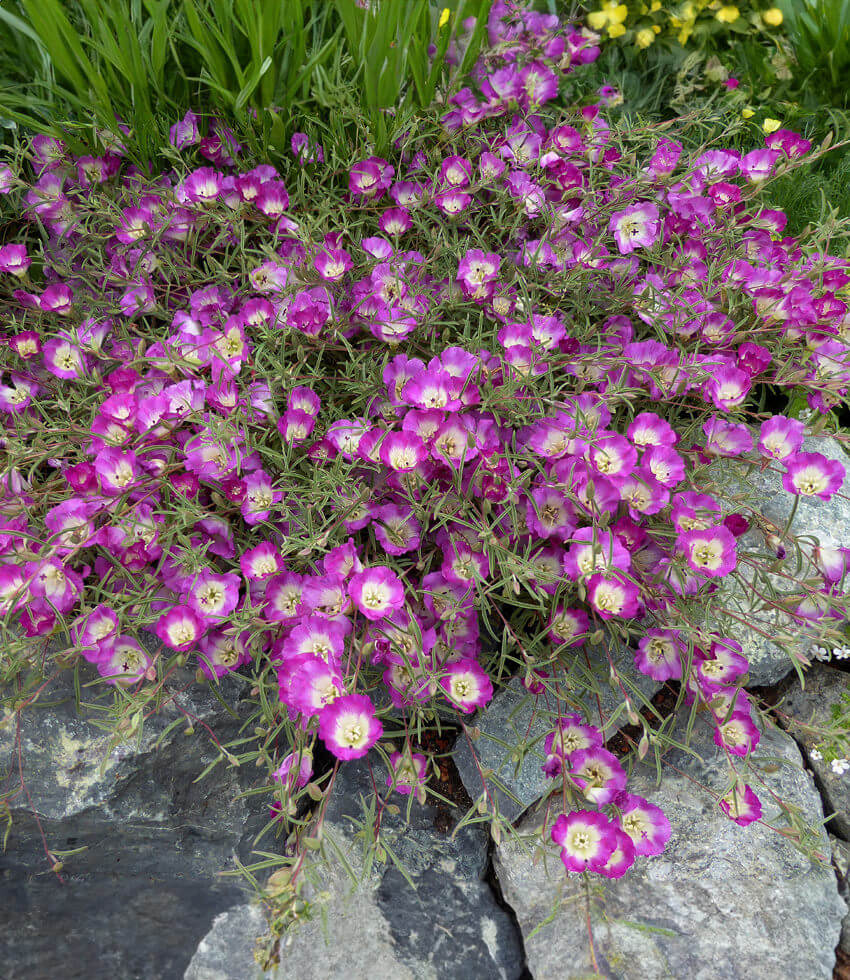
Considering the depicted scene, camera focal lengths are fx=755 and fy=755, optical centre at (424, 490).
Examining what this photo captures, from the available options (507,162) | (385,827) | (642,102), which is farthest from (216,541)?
(642,102)

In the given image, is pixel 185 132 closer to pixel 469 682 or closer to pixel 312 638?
pixel 312 638

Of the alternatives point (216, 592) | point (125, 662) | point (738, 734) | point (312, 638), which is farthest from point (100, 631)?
point (738, 734)

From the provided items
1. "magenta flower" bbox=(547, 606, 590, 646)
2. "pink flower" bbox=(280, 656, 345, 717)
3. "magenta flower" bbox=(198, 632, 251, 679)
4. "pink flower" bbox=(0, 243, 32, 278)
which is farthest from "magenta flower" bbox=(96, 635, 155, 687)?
"pink flower" bbox=(0, 243, 32, 278)

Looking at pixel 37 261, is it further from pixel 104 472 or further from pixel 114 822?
pixel 114 822

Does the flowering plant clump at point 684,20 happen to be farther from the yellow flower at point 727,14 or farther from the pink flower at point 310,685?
the pink flower at point 310,685

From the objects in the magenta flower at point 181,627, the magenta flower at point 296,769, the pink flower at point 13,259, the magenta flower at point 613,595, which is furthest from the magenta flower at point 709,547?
the pink flower at point 13,259

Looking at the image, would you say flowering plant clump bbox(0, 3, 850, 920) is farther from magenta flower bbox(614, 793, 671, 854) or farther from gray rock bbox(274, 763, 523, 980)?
gray rock bbox(274, 763, 523, 980)
